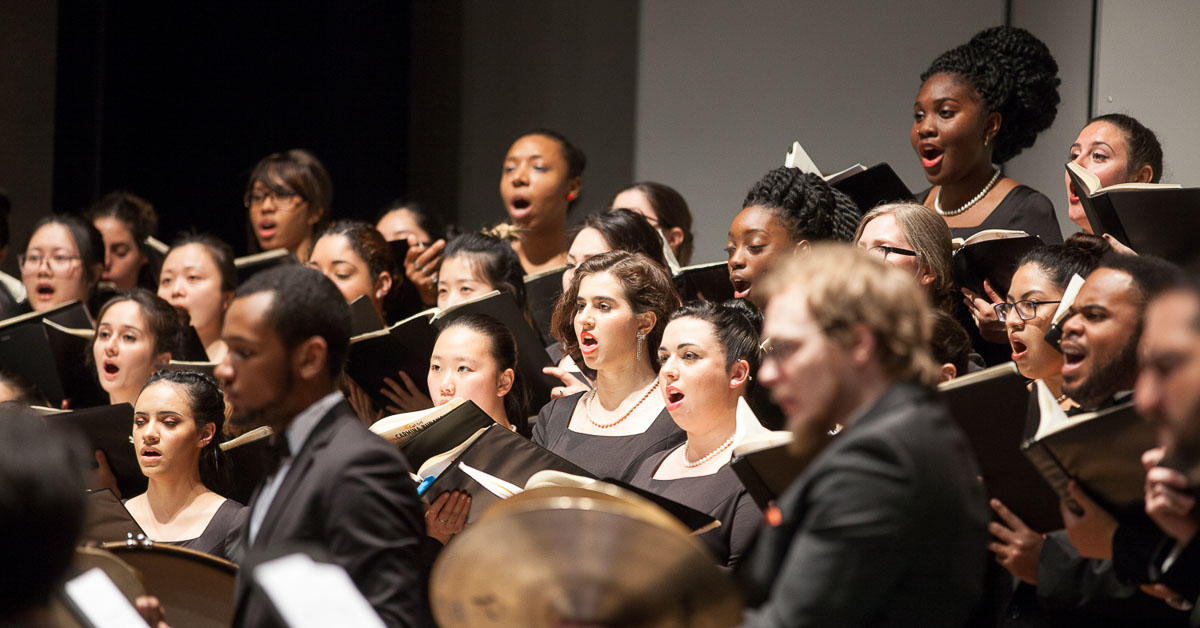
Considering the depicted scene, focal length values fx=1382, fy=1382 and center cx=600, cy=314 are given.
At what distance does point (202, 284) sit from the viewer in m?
4.96

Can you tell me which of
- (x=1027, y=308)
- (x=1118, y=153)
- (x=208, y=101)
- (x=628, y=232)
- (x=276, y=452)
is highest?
(x=208, y=101)

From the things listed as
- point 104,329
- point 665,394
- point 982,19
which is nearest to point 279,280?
point 665,394

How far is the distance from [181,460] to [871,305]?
248 cm

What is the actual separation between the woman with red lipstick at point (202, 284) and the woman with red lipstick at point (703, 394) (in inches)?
83.9

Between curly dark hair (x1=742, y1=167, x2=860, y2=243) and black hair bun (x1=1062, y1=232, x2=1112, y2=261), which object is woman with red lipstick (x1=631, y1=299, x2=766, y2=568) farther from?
black hair bun (x1=1062, y1=232, x2=1112, y2=261)

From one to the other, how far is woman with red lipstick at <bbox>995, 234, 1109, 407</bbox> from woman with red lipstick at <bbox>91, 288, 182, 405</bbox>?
2627 mm

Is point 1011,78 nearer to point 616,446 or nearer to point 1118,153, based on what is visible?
point 1118,153

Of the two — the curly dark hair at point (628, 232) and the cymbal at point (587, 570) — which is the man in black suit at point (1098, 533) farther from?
A: the curly dark hair at point (628, 232)

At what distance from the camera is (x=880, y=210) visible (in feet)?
11.5

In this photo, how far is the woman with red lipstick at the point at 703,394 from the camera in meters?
3.19

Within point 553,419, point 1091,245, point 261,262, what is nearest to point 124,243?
point 261,262

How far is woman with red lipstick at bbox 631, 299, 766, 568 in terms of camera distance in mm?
3187

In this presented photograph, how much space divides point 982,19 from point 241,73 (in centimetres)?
376

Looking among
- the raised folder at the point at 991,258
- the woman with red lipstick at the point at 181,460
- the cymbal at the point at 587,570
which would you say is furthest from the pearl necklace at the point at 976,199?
the cymbal at the point at 587,570
